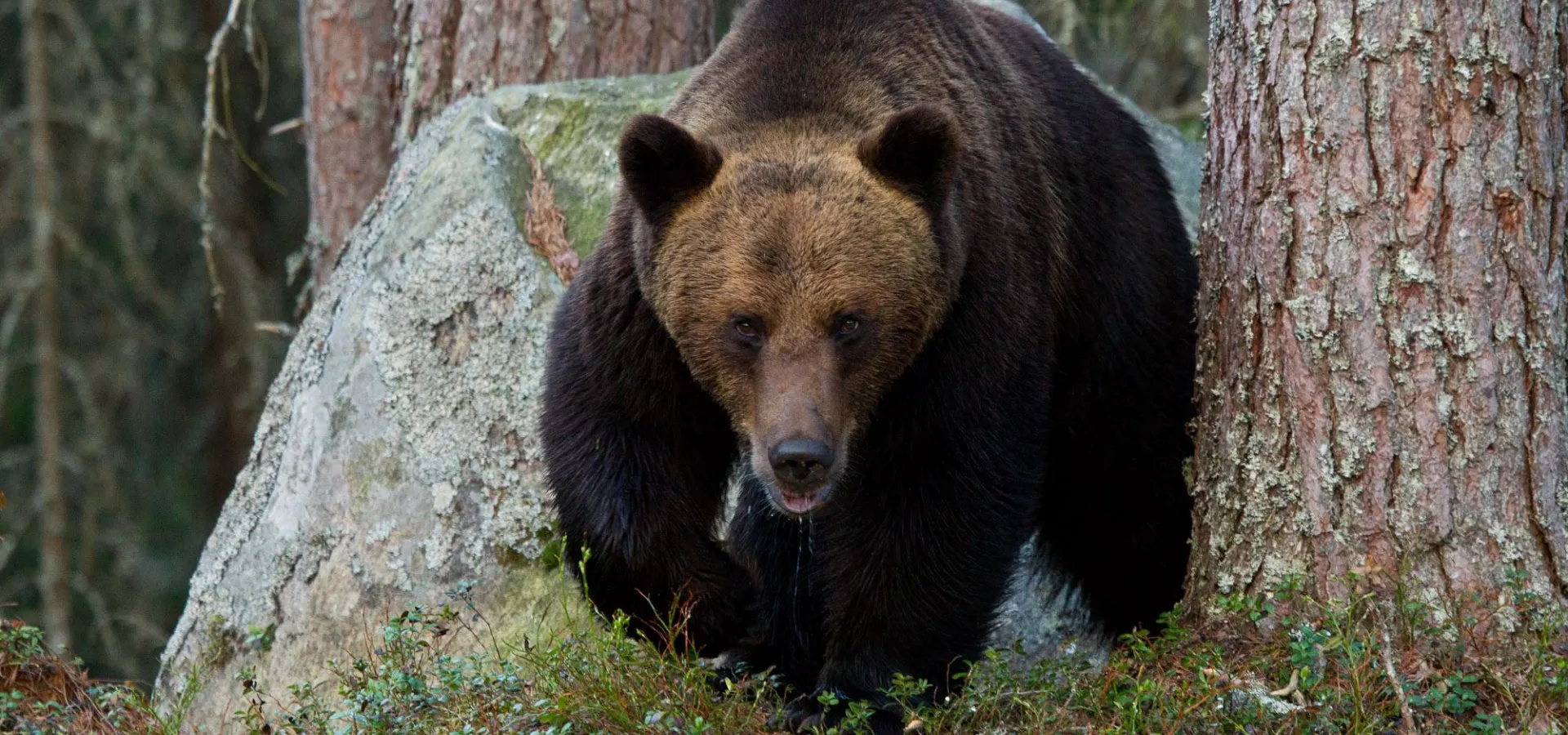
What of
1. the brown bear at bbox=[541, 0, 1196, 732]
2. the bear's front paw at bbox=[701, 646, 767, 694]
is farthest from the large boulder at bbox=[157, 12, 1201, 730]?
the brown bear at bbox=[541, 0, 1196, 732]

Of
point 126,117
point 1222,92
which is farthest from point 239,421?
point 1222,92

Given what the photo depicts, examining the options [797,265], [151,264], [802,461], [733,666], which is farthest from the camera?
[151,264]

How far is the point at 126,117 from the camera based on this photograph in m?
10.7

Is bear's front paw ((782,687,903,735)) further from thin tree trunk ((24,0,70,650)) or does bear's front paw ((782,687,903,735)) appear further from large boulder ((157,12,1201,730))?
thin tree trunk ((24,0,70,650))

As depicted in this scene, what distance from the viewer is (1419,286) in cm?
421

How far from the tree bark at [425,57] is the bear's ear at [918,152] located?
3.44 m

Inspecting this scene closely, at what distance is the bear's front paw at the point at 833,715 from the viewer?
444 cm

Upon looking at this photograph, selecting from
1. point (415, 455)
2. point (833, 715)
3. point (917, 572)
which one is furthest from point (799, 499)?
point (415, 455)

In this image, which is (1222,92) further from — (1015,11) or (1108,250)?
(1015,11)

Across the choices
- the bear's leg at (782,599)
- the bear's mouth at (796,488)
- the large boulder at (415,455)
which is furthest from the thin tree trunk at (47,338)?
the bear's mouth at (796,488)

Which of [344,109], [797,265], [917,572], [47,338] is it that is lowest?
[47,338]

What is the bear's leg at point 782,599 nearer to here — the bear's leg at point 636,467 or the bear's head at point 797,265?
the bear's leg at point 636,467

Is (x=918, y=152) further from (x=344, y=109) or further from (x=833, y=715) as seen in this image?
(x=344, y=109)

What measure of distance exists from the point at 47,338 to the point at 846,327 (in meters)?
7.66
